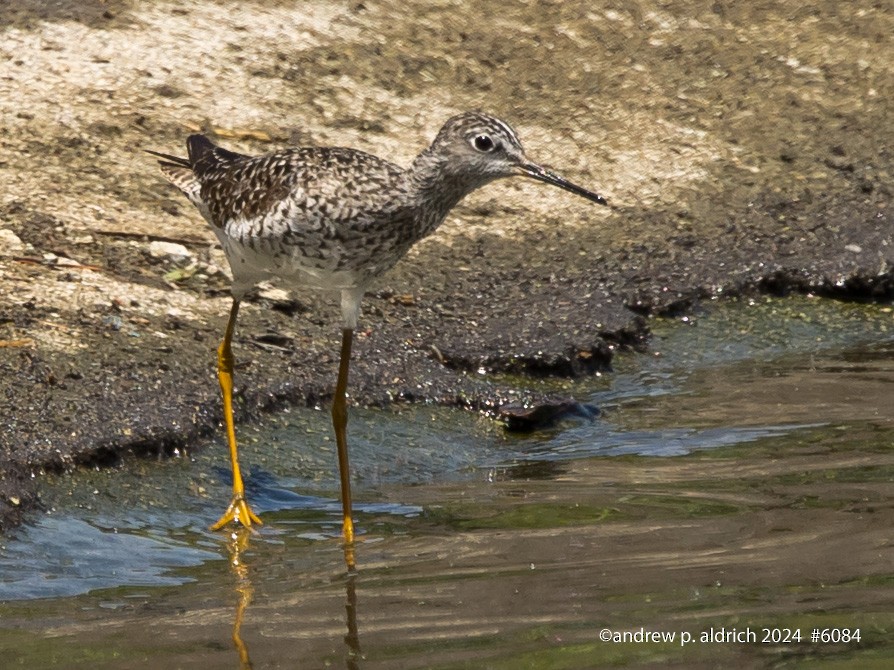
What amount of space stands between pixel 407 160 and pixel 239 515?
11.8 feet

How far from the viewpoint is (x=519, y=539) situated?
5.71m

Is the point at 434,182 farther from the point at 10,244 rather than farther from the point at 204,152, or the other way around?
the point at 10,244

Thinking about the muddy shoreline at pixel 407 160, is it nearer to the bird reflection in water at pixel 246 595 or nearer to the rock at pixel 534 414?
the rock at pixel 534 414

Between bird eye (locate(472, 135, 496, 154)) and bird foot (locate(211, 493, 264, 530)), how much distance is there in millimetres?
1722

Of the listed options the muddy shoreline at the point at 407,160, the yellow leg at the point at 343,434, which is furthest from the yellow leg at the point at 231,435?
the yellow leg at the point at 343,434

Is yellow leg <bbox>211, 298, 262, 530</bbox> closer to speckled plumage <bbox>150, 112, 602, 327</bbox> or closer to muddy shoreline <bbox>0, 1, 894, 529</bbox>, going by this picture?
muddy shoreline <bbox>0, 1, 894, 529</bbox>

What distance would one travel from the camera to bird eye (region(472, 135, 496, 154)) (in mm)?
6504

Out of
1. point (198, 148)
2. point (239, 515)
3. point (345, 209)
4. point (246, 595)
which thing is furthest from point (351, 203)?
point (246, 595)

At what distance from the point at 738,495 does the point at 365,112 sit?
4.23 m

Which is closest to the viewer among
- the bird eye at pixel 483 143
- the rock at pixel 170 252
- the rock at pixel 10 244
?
the bird eye at pixel 483 143

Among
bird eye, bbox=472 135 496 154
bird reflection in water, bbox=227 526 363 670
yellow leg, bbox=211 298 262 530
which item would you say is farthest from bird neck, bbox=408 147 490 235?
bird reflection in water, bbox=227 526 363 670

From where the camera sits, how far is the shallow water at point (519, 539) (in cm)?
463

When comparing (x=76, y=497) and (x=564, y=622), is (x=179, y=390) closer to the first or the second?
(x=76, y=497)

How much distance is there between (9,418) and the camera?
21.1ft
